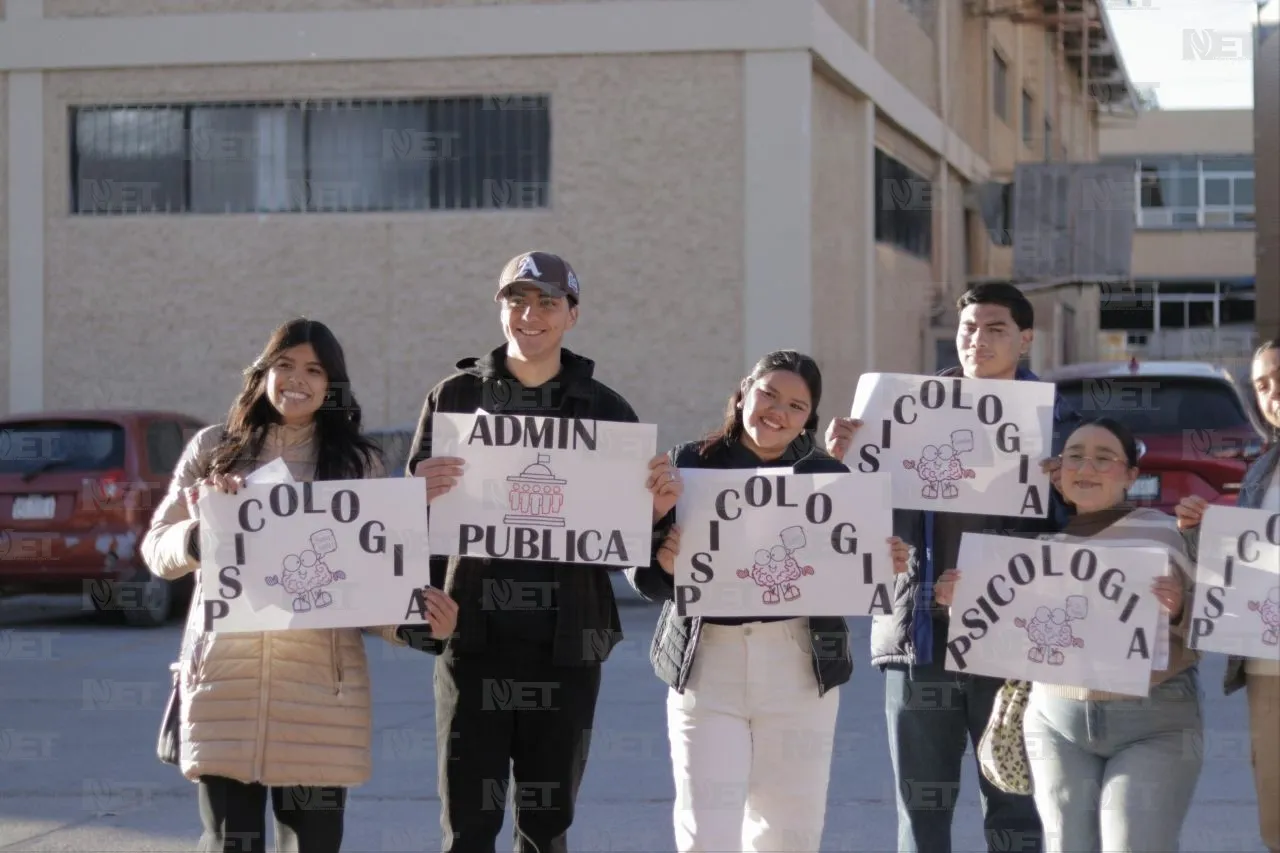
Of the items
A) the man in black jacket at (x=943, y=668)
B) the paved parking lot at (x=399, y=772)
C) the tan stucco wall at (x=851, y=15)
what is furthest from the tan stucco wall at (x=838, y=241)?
the man in black jacket at (x=943, y=668)

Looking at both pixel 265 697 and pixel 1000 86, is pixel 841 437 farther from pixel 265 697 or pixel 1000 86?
pixel 1000 86

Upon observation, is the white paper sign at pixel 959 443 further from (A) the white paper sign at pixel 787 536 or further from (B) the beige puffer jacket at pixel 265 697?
(B) the beige puffer jacket at pixel 265 697

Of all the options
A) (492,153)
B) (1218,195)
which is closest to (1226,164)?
(1218,195)

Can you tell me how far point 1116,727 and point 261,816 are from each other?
2411 mm

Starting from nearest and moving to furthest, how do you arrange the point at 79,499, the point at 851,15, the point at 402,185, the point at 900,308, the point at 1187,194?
the point at 79,499
the point at 402,185
the point at 851,15
the point at 900,308
the point at 1187,194

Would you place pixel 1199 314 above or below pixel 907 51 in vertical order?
below

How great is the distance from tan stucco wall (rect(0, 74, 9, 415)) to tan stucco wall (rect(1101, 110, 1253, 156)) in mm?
40118

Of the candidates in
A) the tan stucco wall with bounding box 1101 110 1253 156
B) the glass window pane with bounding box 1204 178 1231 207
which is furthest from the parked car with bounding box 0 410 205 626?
the glass window pane with bounding box 1204 178 1231 207

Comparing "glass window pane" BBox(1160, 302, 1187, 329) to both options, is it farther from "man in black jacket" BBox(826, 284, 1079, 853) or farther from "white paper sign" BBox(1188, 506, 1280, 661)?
"white paper sign" BBox(1188, 506, 1280, 661)

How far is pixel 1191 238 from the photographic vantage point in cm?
5228

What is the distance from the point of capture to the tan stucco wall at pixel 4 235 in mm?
19578

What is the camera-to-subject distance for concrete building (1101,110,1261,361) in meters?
Answer: 52.1

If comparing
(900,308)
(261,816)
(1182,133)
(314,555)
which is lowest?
(261,816)

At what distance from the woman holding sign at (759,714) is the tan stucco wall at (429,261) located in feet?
45.2
